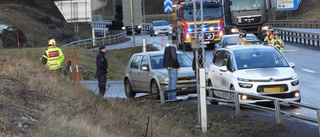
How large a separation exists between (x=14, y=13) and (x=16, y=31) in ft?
40.0

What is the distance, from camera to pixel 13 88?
390 inches

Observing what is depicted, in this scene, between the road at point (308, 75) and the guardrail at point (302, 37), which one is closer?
the road at point (308, 75)

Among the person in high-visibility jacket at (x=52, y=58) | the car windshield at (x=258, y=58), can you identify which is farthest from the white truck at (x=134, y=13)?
the car windshield at (x=258, y=58)

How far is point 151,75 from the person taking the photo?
53.3 feet

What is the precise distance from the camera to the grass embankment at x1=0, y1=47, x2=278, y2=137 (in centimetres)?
750

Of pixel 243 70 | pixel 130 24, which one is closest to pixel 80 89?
pixel 243 70


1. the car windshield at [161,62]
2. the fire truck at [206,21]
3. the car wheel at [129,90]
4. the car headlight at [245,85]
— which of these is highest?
the fire truck at [206,21]

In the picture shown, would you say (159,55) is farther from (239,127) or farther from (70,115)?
(70,115)

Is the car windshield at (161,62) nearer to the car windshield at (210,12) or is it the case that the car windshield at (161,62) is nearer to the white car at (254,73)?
the white car at (254,73)

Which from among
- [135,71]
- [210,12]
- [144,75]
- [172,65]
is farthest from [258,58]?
[210,12]

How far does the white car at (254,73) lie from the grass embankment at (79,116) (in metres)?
1.02

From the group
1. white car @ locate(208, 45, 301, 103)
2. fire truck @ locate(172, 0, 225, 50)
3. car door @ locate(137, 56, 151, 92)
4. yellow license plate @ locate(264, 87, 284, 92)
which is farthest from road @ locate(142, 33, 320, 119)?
car door @ locate(137, 56, 151, 92)

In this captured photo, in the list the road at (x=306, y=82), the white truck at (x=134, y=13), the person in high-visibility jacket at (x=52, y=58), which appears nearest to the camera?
the road at (x=306, y=82)

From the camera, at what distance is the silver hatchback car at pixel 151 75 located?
52.4 ft
